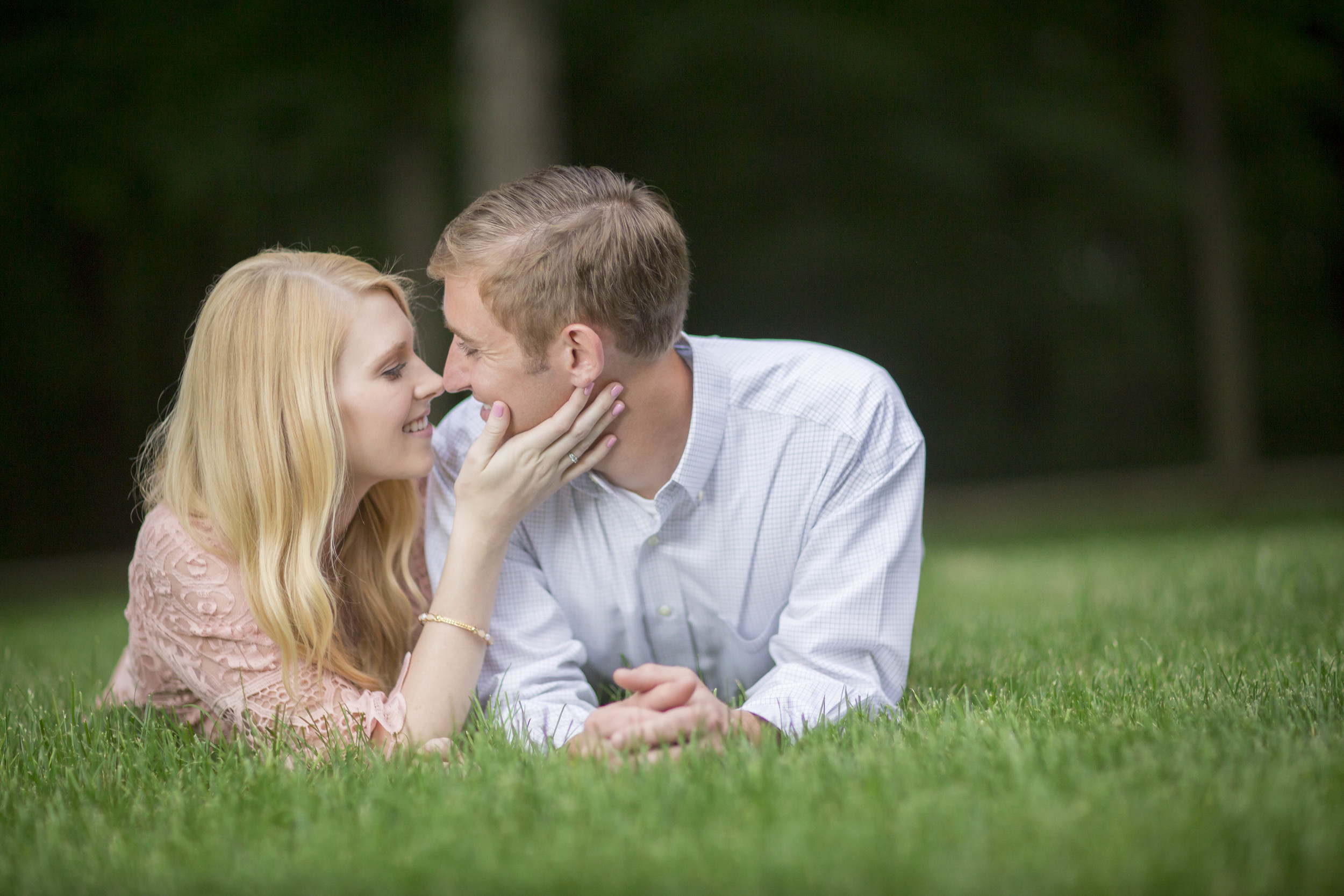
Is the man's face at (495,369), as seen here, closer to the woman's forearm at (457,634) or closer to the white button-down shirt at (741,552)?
the white button-down shirt at (741,552)

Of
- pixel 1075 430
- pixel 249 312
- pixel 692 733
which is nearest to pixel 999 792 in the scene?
pixel 692 733

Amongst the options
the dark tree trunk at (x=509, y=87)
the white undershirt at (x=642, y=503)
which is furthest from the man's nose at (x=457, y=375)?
the dark tree trunk at (x=509, y=87)

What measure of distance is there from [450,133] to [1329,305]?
48.9ft

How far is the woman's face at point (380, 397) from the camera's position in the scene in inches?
122

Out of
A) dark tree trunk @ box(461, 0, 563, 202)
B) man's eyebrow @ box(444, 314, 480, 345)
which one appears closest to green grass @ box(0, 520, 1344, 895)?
man's eyebrow @ box(444, 314, 480, 345)

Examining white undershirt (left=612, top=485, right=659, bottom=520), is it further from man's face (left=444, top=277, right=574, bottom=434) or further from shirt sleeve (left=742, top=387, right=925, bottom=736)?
shirt sleeve (left=742, top=387, right=925, bottom=736)

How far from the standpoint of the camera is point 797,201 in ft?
49.2

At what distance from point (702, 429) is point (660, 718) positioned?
95 centimetres

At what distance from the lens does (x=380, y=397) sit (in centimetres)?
309

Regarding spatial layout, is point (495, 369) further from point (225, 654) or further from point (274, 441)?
point (225, 654)

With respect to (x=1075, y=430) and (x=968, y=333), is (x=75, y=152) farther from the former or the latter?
(x=1075, y=430)

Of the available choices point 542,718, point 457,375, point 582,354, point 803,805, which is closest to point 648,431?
point 582,354

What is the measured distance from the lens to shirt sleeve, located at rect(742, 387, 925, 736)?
9.20 feet

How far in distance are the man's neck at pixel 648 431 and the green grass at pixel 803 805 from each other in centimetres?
87
